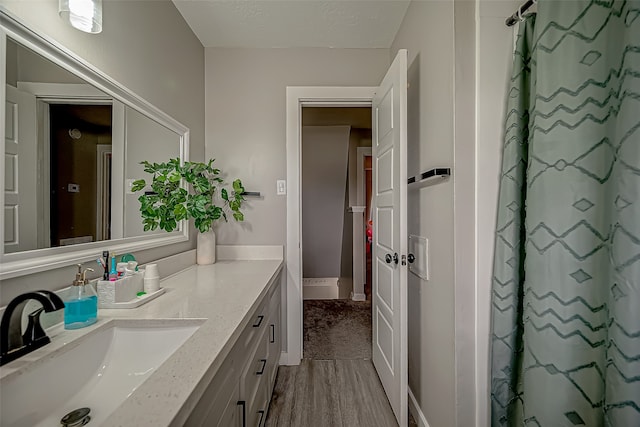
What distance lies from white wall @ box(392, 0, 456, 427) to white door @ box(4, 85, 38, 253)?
58.1 inches

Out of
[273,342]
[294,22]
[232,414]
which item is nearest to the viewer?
[232,414]

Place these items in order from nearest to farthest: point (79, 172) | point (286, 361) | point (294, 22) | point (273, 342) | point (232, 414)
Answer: point (232, 414)
point (79, 172)
point (273, 342)
point (294, 22)
point (286, 361)

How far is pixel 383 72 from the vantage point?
217 centimetres

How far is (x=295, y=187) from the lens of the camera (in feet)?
6.95

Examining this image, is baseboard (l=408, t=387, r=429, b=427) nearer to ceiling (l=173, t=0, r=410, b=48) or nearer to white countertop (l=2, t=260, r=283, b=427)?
white countertop (l=2, t=260, r=283, b=427)

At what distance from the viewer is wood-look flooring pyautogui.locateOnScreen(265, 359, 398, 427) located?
1552mm

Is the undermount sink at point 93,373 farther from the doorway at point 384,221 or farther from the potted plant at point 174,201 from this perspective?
the doorway at point 384,221

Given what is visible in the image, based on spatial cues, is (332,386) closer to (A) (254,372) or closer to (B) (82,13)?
(A) (254,372)

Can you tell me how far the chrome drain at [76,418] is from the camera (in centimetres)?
63

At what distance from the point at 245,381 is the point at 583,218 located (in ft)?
4.13

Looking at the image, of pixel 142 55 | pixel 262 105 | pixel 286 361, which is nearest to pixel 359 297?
pixel 286 361

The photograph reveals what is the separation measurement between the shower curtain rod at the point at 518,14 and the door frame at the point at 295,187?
1.10 m

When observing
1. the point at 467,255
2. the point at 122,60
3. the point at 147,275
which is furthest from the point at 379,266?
the point at 122,60

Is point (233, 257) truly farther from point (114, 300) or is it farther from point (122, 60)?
point (122, 60)
